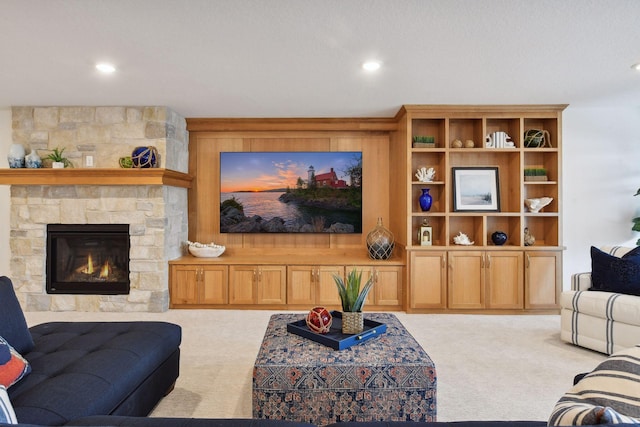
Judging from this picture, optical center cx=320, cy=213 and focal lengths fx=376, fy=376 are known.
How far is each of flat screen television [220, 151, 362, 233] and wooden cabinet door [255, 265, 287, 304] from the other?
2.33 ft

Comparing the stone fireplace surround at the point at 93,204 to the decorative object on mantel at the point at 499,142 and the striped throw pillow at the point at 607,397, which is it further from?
the striped throw pillow at the point at 607,397

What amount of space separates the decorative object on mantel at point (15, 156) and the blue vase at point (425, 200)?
188 inches

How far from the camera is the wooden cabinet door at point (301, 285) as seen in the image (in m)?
4.59

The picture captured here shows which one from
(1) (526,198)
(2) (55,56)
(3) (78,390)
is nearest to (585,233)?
(1) (526,198)

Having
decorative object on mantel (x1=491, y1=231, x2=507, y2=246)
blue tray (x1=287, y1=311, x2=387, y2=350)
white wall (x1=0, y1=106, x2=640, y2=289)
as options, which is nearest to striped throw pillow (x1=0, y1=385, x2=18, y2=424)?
blue tray (x1=287, y1=311, x2=387, y2=350)

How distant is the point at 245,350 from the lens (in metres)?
3.27

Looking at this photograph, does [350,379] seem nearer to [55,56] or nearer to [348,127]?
[55,56]

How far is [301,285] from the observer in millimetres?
4590

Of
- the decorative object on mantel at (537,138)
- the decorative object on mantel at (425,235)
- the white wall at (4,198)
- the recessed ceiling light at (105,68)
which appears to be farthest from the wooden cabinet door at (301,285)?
the white wall at (4,198)

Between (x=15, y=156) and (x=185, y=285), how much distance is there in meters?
2.45

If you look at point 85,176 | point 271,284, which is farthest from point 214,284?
point 85,176

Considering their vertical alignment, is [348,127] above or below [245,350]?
above

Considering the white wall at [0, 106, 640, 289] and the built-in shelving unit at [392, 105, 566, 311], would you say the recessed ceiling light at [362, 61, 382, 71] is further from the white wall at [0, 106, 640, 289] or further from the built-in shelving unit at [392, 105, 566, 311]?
the white wall at [0, 106, 640, 289]

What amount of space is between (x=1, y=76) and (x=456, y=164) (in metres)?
4.89
